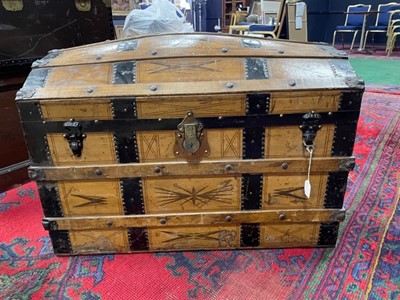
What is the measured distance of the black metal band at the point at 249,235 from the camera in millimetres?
1168

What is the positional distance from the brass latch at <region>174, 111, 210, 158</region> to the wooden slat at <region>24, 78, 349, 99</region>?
86 millimetres

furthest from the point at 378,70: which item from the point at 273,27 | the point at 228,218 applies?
the point at 228,218

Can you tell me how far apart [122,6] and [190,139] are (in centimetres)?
462

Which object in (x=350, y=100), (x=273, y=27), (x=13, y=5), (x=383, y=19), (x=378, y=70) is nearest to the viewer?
(x=350, y=100)

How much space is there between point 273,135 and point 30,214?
1.15 meters

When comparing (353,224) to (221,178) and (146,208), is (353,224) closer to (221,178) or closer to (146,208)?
(221,178)

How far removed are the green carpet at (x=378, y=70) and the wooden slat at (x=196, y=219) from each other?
327 cm

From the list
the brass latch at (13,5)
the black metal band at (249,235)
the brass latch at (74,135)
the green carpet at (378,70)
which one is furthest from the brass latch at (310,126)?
the green carpet at (378,70)

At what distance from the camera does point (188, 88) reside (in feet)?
3.25

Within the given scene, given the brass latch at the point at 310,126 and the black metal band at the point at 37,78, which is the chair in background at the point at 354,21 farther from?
the black metal band at the point at 37,78

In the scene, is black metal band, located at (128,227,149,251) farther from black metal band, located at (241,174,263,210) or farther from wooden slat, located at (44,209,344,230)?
black metal band, located at (241,174,263,210)

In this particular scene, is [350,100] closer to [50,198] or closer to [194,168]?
[194,168]

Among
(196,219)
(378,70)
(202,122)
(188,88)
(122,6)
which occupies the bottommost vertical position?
(378,70)

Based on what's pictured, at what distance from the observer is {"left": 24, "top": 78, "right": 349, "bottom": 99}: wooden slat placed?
0.98 metres
